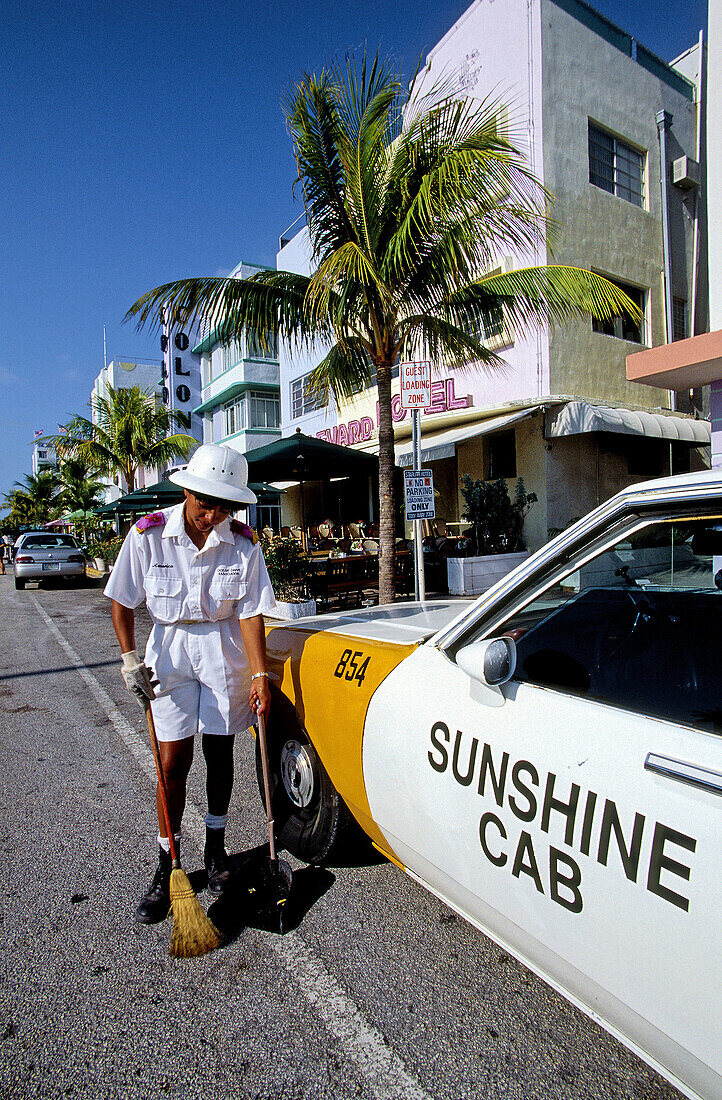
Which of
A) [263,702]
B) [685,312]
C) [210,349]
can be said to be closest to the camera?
[263,702]

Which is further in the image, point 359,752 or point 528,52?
point 528,52

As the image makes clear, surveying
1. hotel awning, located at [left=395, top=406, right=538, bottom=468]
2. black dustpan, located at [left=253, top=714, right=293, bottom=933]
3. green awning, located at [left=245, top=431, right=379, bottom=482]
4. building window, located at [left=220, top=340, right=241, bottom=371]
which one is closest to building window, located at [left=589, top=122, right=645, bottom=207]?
hotel awning, located at [left=395, top=406, right=538, bottom=468]

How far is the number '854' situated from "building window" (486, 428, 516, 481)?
38.5 ft

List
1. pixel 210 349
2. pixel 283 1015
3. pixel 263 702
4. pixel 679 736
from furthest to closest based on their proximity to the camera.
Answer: pixel 210 349, pixel 263 702, pixel 283 1015, pixel 679 736

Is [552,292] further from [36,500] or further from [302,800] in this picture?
[36,500]

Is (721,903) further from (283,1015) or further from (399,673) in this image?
(283,1015)

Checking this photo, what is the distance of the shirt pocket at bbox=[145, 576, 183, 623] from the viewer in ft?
8.80

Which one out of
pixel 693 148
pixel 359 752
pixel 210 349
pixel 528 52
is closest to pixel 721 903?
pixel 359 752

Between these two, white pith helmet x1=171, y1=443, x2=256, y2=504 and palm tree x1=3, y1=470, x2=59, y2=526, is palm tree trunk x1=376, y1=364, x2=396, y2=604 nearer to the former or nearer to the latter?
white pith helmet x1=171, y1=443, x2=256, y2=504

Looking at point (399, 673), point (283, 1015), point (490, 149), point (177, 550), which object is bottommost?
point (283, 1015)

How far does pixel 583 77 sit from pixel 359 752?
16222 millimetres

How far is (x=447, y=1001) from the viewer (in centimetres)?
215

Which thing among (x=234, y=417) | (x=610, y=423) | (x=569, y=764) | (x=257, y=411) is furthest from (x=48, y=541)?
(x=569, y=764)

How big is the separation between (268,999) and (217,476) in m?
1.90
